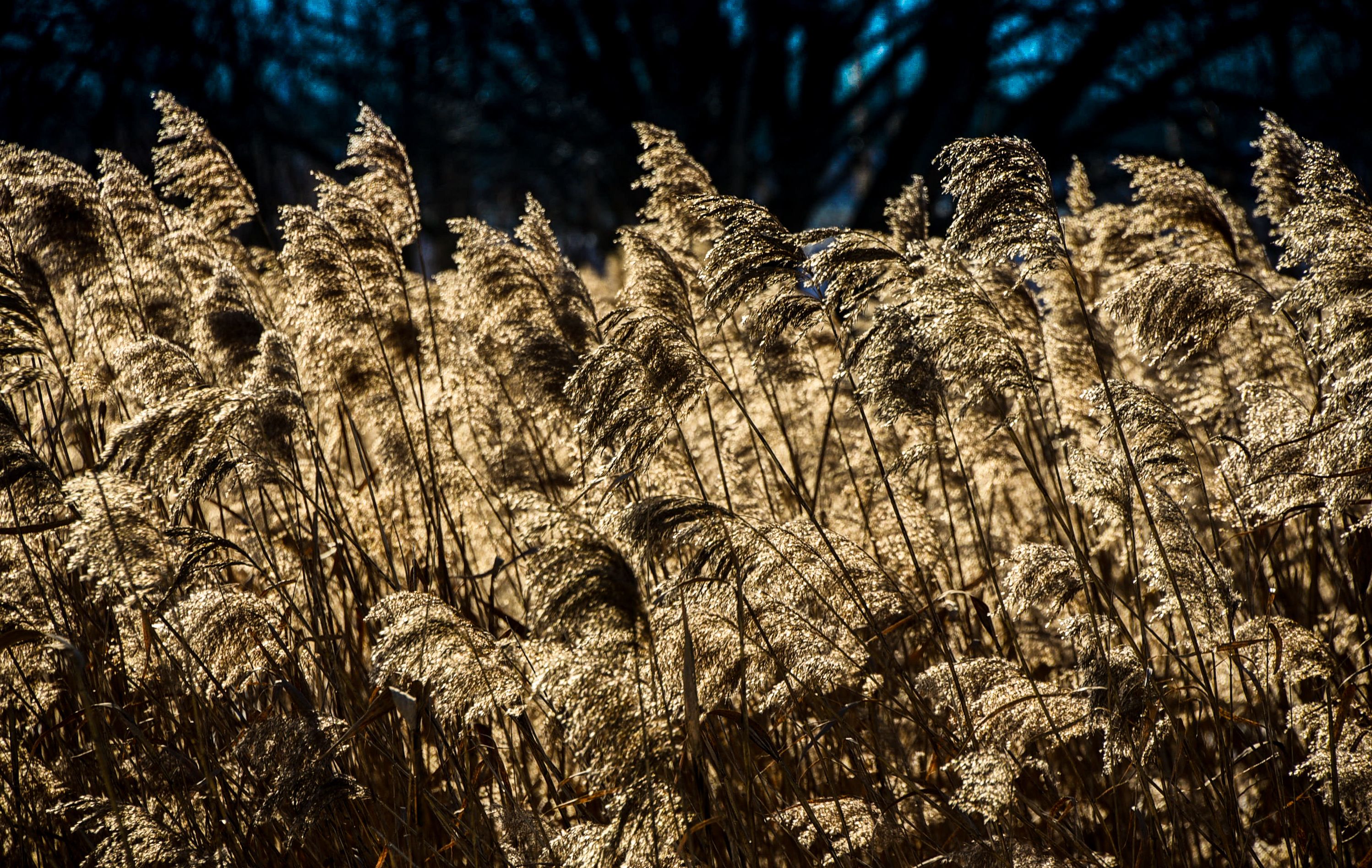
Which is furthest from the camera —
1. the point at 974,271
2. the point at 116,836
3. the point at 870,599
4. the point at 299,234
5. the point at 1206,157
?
the point at 1206,157

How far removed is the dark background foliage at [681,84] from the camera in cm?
1337

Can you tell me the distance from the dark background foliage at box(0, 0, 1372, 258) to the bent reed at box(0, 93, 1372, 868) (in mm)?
10851

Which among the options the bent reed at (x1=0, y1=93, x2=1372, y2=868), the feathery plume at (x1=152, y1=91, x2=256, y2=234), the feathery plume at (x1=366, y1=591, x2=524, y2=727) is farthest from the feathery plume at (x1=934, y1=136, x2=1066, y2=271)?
the feathery plume at (x1=152, y1=91, x2=256, y2=234)

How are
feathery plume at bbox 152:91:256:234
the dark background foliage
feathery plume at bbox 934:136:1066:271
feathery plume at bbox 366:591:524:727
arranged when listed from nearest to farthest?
feathery plume at bbox 366:591:524:727 → feathery plume at bbox 934:136:1066:271 → feathery plume at bbox 152:91:256:234 → the dark background foliage

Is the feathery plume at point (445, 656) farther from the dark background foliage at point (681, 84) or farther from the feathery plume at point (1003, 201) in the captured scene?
the dark background foliage at point (681, 84)

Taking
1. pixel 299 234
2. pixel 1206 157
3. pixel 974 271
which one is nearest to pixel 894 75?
pixel 1206 157

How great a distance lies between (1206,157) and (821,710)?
14.2 meters

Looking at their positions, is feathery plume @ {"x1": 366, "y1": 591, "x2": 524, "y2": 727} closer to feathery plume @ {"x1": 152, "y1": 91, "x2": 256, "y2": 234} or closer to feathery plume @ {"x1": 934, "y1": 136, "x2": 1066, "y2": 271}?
feathery plume @ {"x1": 934, "y1": 136, "x2": 1066, "y2": 271}

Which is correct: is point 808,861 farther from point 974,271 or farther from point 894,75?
point 894,75

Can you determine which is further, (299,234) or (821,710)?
(299,234)

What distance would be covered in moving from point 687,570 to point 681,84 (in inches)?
667

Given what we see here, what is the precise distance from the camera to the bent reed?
2088 mm

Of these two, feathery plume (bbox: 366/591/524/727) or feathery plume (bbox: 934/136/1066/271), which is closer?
feathery plume (bbox: 366/591/524/727)

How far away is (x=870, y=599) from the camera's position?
98.7 inches
